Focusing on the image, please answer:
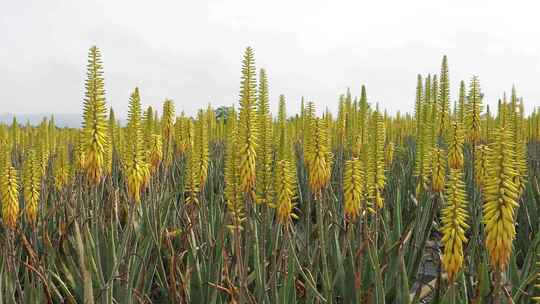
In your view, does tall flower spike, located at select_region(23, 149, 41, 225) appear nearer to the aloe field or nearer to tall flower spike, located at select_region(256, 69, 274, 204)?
the aloe field

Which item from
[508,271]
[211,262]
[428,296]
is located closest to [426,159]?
[508,271]

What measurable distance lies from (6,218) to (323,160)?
1.69m

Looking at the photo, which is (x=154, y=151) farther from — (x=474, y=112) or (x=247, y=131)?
(x=474, y=112)

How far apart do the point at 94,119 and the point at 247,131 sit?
0.79m

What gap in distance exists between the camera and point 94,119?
97.7 inches

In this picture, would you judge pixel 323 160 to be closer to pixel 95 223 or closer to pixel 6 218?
pixel 95 223

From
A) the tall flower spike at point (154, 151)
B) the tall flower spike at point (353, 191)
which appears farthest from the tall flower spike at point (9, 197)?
the tall flower spike at point (353, 191)

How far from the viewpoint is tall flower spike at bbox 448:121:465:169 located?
9.93ft

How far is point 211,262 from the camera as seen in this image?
9.89 ft

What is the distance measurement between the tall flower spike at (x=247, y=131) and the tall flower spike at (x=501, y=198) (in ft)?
3.46

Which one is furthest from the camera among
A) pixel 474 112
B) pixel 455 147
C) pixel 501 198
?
pixel 474 112

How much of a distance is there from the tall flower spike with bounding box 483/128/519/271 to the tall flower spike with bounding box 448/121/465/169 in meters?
1.33

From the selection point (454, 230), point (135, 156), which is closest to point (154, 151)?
point (135, 156)

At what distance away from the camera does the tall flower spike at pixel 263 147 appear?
7.94ft
